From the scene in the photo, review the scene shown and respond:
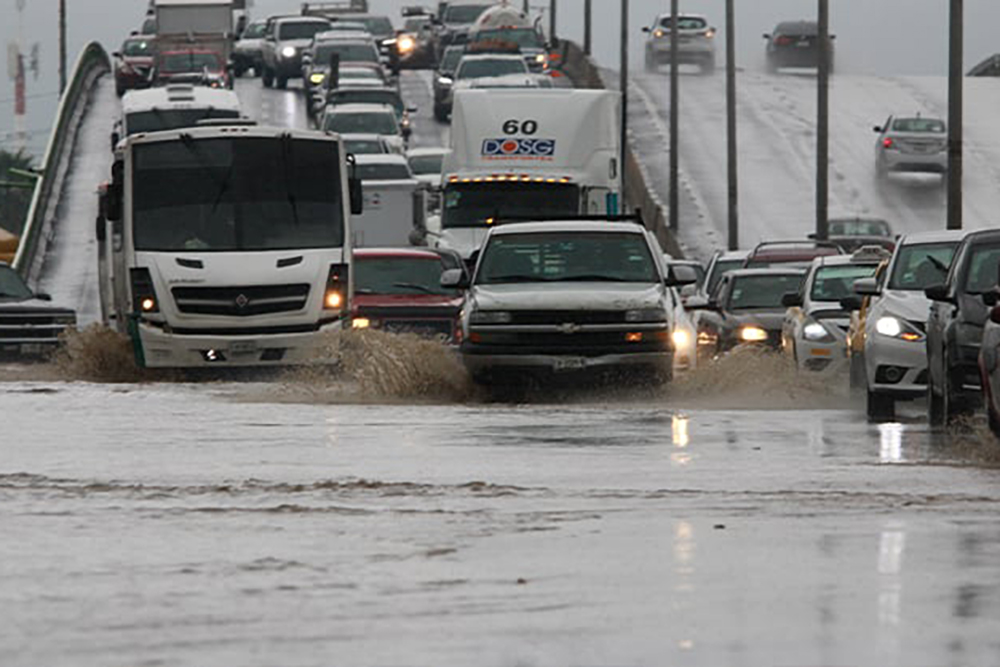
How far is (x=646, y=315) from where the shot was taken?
22938 mm

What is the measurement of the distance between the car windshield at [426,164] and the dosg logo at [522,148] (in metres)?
21.6

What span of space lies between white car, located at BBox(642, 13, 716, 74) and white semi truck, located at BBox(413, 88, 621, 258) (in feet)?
195

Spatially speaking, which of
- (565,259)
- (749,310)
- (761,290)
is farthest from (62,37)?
(565,259)

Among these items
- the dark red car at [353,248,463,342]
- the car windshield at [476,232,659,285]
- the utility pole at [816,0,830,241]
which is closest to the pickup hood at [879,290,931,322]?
the car windshield at [476,232,659,285]

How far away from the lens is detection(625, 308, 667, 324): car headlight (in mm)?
22891

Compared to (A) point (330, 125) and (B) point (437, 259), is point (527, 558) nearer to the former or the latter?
(B) point (437, 259)

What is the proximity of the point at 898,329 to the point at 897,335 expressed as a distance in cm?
9

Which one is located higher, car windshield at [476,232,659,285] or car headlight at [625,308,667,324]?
car windshield at [476,232,659,285]

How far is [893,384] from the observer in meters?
20.8

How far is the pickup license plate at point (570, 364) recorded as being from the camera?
74.5 feet

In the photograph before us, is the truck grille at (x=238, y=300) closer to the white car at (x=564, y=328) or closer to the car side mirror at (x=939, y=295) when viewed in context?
the white car at (x=564, y=328)

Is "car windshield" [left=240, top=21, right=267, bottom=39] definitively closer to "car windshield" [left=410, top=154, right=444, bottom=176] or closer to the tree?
the tree

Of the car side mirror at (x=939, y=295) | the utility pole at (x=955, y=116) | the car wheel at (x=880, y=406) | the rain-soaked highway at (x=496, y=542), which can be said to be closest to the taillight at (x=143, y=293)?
the rain-soaked highway at (x=496, y=542)

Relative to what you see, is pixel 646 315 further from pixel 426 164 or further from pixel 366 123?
pixel 366 123
